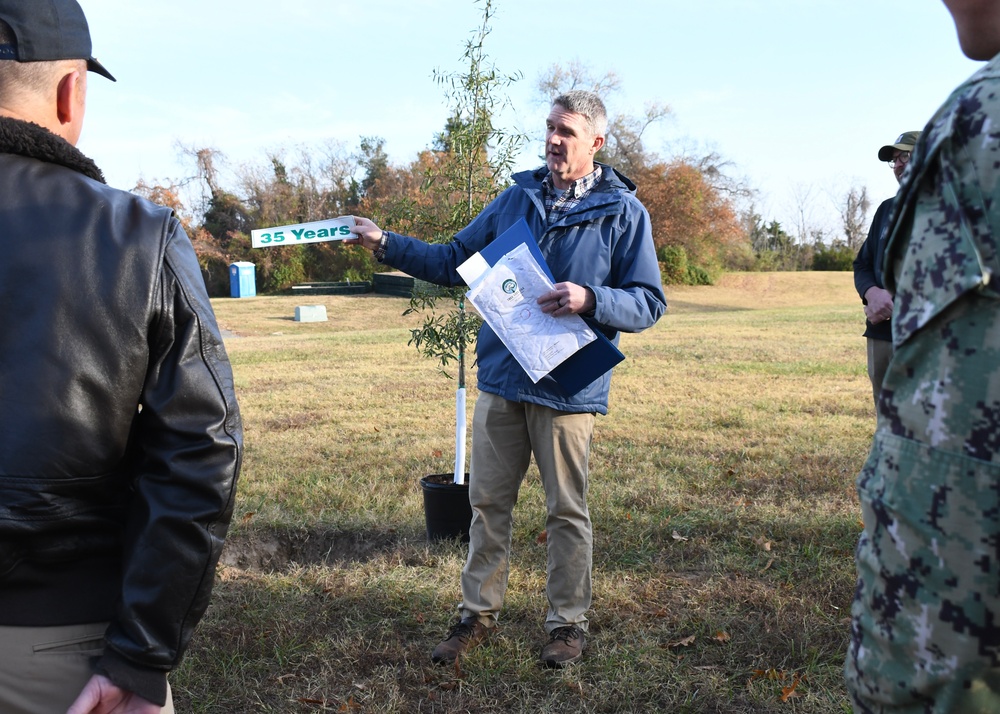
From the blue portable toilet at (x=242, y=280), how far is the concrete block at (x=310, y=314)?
1386cm

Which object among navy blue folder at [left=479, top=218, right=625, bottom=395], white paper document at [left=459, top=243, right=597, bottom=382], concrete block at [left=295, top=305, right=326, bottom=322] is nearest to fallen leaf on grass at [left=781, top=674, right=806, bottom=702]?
navy blue folder at [left=479, top=218, right=625, bottom=395]

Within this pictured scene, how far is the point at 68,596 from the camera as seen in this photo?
1.57 meters

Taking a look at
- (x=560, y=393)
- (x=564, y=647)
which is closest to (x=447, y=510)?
(x=564, y=647)

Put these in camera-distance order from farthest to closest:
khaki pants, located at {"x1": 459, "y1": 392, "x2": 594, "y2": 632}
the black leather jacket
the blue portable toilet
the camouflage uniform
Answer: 1. the blue portable toilet
2. khaki pants, located at {"x1": 459, "y1": 392, "x2": 594, "y2": 632}
3. the black leather jacket
4. the camouflage uniform

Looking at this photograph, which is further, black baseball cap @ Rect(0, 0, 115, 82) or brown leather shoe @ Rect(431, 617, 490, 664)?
brown leather shoe @ Rect(431, 617, 490, 664)

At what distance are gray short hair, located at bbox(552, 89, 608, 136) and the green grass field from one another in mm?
2203

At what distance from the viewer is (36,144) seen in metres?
1.56

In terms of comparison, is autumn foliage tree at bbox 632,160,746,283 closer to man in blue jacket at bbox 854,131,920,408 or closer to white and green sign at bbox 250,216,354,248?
man in blue jacket at bbox 854,131,920,408

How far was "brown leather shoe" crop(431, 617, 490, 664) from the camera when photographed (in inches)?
145

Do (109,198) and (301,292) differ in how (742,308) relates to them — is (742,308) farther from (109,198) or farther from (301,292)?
(109,198)

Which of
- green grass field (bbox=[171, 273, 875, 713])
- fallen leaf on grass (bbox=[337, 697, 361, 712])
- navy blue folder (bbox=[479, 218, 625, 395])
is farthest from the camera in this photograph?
navy blue folder (bbox=[479, 218, 625, 395])

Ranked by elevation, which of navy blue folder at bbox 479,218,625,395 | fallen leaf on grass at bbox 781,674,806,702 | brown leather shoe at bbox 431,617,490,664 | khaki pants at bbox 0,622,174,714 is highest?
navy blue folder at bbox 479,218,625,395

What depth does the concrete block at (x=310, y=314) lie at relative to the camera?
85.3ft

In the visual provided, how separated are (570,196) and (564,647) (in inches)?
75.5
